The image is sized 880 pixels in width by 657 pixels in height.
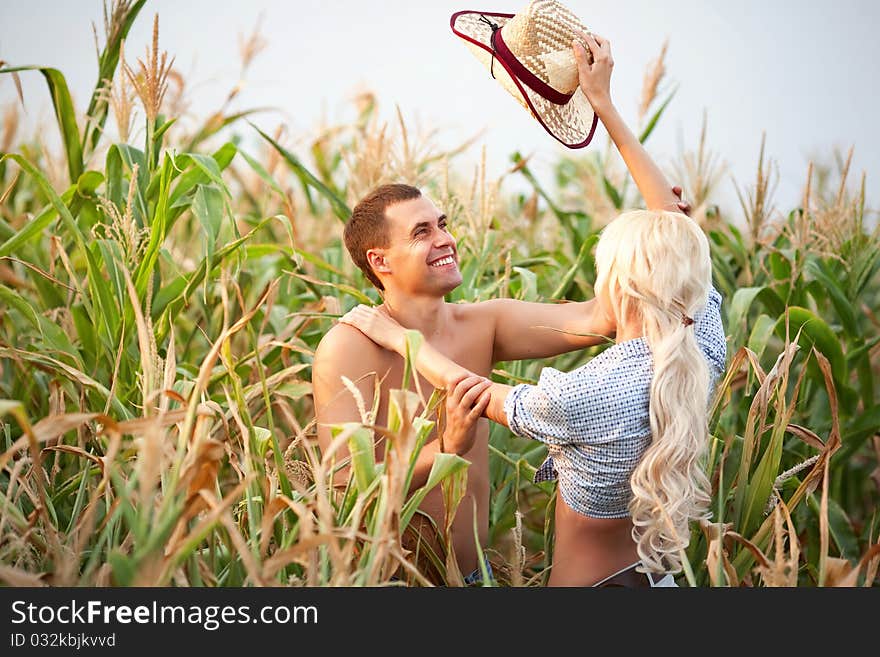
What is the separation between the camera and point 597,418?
1860mm

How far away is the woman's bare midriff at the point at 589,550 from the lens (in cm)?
201

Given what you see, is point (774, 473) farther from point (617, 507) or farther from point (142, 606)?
point (142, 606)

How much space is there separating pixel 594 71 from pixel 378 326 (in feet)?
2.57

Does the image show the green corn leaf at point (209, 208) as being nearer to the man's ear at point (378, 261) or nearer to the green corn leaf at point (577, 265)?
the man's ear at point (378, 261)

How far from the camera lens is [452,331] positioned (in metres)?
2.44

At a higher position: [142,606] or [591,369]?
[591,369]

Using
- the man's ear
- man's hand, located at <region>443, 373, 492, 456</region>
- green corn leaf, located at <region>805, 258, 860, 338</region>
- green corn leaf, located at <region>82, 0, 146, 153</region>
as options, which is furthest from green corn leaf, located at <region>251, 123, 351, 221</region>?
green corn leaf, located at <region>805, 258, 860, 338</region>

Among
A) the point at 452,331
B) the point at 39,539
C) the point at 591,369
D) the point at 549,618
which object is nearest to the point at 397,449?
the point at 549,618

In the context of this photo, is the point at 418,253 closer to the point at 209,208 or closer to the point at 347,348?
the point at 347,348

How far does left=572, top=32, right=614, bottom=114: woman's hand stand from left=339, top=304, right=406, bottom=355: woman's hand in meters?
0.70

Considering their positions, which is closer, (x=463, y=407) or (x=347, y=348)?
(x=463, y=407)

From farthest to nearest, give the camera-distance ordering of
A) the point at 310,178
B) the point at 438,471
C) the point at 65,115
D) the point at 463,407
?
the point at 310,178
the point at 65,115
the point at 463,407
the point at 438,471

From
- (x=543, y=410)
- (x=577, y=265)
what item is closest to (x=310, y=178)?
(x=577, y=265)

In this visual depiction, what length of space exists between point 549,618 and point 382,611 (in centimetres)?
29
